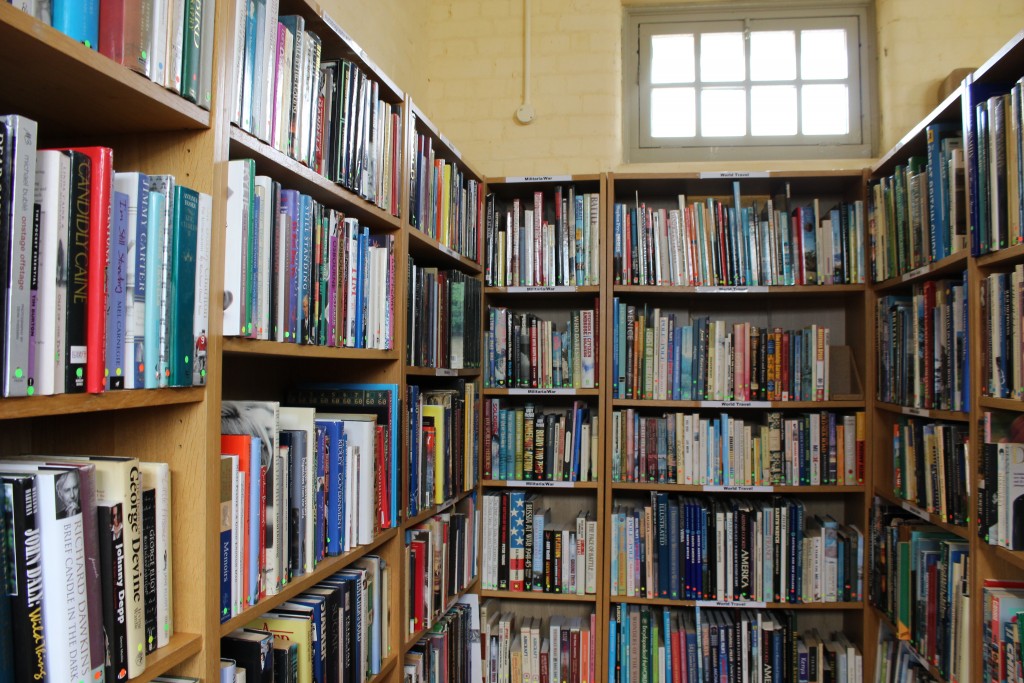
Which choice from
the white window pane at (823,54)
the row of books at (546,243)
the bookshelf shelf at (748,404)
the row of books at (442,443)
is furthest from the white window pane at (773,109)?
the row of books at (442,443)

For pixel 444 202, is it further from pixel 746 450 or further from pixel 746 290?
pixel 746 450

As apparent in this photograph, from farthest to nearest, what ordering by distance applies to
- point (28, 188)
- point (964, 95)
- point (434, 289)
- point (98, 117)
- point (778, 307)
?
point (778, 307), point (434, 289), point (964, 95), point (98, 117), point (28, 188)

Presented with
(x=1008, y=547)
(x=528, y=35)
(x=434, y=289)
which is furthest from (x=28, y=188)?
(x=528, y=35)

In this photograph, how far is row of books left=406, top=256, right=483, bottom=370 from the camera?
1.85 metres

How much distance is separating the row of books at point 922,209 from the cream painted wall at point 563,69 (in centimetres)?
57

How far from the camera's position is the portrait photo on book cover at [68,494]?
734 millimetres

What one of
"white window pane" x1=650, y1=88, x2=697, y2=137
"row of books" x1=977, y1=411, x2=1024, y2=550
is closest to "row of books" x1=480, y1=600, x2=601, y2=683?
"row of books" x1=977, y1=411, x2=1024, y2=550

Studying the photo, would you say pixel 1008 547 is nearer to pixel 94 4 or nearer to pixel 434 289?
pixel 434 289

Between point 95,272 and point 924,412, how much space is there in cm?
196

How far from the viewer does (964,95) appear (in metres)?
1.62

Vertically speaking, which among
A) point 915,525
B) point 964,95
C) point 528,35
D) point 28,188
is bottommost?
point 915,525

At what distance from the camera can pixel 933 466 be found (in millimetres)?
1844

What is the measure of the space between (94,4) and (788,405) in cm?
221

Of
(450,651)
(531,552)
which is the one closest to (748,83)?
(531,552)
